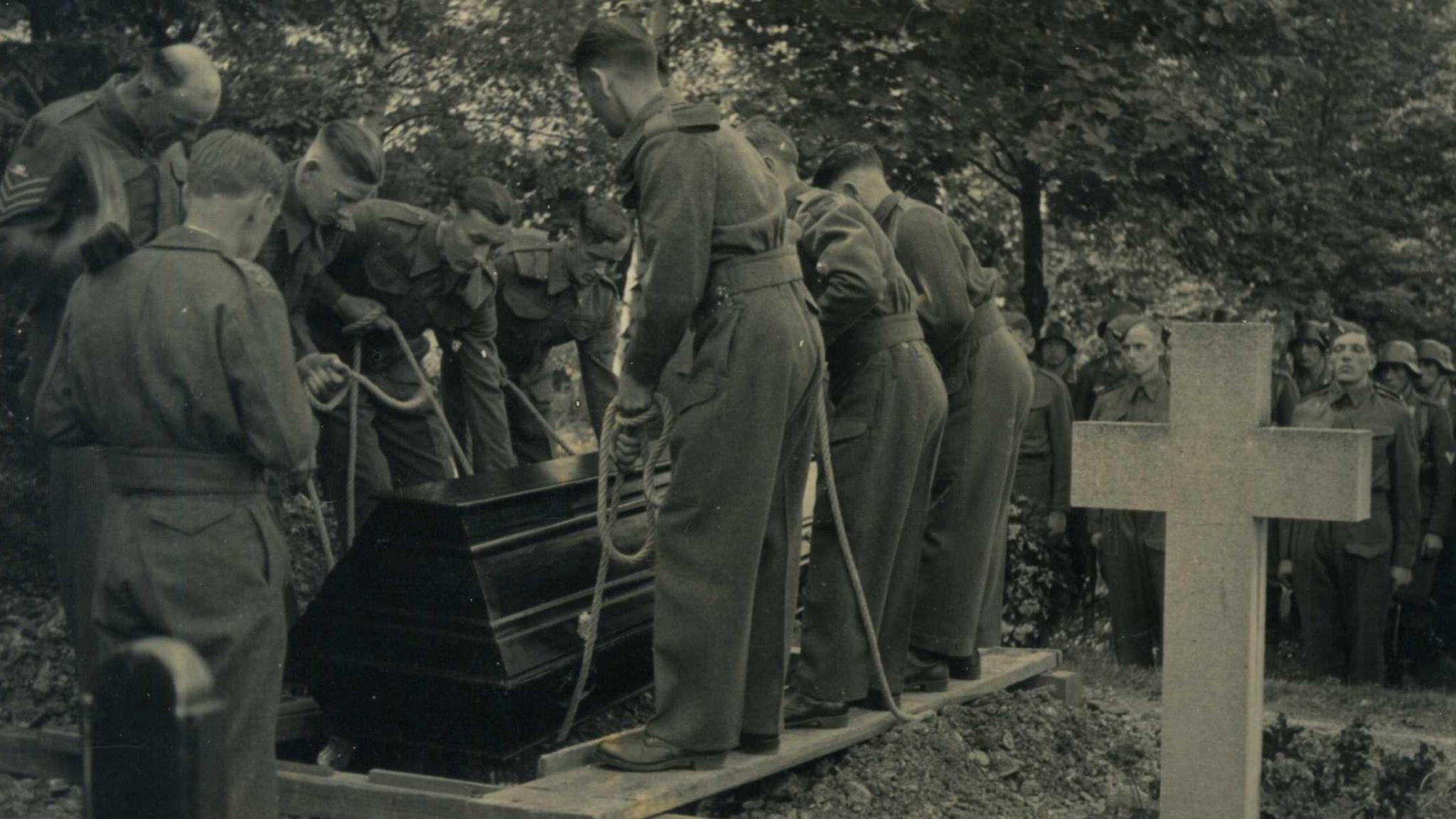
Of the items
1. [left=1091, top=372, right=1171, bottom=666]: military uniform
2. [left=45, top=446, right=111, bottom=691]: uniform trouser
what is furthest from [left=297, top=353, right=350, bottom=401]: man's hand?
[left=1091, top=372, right=1171, bottom=666]: military uniform

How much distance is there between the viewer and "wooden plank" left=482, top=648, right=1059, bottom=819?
5.32m

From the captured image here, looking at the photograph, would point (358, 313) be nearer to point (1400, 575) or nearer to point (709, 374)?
point (709, 374)

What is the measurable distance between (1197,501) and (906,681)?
260cm

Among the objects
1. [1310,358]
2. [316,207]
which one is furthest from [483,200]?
[1310,358]

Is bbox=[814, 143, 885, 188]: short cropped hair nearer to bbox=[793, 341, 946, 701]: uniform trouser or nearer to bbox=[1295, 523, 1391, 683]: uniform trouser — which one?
bbox=[793, 341, 946, 701]: uniform trouser

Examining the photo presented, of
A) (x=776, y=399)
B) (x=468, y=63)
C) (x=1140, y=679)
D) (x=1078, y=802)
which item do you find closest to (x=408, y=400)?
(x=776, y=399)

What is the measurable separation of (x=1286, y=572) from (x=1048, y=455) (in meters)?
1.54

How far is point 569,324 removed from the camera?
1045 cm

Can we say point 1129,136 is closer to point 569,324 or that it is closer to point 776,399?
point 569,324

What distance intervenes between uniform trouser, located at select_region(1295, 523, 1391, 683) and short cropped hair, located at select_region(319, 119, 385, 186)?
236 inches

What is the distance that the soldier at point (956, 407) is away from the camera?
24.8 ft

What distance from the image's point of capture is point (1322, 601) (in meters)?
10.8

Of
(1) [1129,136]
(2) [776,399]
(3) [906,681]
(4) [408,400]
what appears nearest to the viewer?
(2) [776,399]

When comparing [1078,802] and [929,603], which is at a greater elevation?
[929,603]
